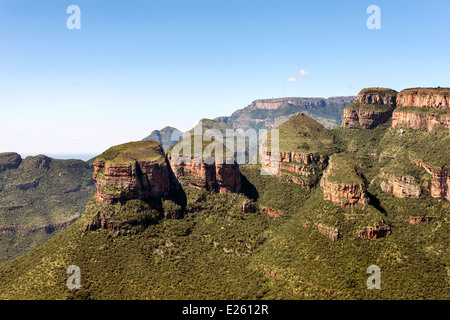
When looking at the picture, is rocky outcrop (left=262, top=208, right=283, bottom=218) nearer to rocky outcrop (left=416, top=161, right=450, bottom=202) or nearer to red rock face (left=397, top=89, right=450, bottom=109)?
rocky outcrop (left=416, top=161, right=450, bottom=202)

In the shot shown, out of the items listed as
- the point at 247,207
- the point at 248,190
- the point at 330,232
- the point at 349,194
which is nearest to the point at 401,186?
the point at 349,194

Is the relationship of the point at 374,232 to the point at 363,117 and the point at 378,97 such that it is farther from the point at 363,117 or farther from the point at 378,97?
the point at 378,97

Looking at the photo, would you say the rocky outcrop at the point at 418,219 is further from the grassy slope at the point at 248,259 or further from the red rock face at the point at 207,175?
the red rock face at the point at 207,175

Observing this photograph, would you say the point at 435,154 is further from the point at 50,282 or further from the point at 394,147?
the point at 50,282

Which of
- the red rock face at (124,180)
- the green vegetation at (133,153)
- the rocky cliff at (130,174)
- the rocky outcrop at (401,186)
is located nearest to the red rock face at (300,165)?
the rocky outcrop at (401,186)

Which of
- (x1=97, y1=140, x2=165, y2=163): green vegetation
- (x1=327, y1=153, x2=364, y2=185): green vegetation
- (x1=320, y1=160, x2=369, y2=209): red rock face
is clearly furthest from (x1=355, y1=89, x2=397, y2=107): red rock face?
(x1=97, y1=140, x2=165, y2=163): green vegetation
